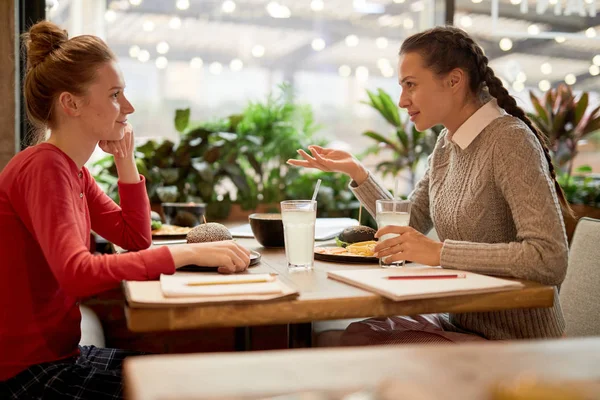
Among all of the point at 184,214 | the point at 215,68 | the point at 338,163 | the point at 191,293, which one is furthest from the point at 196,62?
the point at 191,293

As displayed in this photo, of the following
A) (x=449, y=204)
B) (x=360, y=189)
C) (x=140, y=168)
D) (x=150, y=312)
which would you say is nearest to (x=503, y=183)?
(x=449, y=204)

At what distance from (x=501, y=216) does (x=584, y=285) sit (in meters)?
0.49

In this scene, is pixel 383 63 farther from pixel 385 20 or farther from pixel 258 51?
pixel 258 51

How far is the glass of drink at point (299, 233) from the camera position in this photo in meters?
1.57

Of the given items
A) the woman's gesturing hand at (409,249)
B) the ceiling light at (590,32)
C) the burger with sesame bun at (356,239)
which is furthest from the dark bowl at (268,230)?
the ceiling light at (590,32)

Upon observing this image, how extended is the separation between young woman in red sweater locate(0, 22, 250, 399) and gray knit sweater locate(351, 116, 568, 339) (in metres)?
0.62

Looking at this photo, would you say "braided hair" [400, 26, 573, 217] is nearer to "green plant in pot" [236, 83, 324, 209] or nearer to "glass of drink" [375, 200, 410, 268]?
"glass of drink" [375, 200, 410, 268]

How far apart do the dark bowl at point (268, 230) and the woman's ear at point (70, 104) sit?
23.5 inches

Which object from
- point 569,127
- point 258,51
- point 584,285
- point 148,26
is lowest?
point 584,285

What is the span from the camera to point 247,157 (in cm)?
393

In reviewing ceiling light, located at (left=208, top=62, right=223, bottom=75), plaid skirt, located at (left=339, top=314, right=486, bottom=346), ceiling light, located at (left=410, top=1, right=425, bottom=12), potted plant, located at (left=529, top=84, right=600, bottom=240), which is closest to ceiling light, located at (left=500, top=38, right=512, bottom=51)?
potted plant, located at (left=529, top=84, right=600, bottom=240)

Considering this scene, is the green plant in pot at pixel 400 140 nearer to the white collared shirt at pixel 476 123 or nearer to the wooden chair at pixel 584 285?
the wooden chair at pixel 584 285

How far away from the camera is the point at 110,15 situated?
13.1ft

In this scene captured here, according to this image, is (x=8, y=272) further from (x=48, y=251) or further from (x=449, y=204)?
(x=449, y=204)
